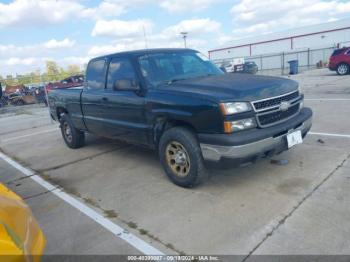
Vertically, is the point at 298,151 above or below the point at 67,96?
below

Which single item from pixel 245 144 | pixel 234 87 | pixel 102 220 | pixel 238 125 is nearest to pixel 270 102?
pixel 234 87

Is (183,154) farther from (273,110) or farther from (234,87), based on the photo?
(273,110)

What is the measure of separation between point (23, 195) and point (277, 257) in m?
3.66

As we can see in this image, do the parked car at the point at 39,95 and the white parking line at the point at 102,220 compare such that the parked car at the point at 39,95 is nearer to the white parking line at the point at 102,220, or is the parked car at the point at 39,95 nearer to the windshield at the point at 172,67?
the white parking line at the point at 102,220

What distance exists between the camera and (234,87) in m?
3.75

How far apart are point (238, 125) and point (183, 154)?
877 millimetres

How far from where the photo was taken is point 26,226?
217 cm

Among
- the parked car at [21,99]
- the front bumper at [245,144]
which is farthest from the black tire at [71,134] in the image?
the parked car at [21,99]

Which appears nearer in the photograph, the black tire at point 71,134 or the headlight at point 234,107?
the headlight at point 234,107

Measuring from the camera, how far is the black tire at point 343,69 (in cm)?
1819

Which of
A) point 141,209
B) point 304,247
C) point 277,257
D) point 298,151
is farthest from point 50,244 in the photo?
point 298,151

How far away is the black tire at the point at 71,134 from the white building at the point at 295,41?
35.6 metres

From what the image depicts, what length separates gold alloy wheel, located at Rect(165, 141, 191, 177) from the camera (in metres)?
4.01

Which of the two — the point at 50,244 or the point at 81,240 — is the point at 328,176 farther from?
the point at 50,244
